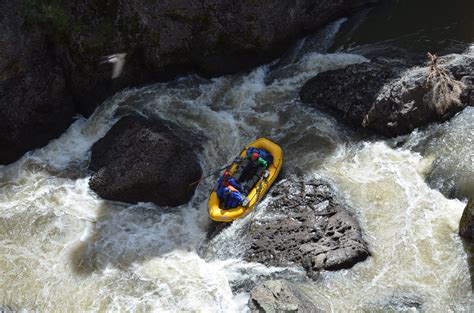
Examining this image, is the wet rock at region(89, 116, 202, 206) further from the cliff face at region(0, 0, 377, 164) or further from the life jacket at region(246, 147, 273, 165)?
the cliff face at region(0, 0, 377, 164)

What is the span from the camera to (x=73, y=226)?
11.3 meters

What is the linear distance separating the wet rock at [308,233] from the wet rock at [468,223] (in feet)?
5.94

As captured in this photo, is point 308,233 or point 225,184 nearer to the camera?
point 308,233

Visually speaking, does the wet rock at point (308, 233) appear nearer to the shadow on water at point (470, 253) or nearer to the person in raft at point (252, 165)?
the person in raft at point (252, 165)

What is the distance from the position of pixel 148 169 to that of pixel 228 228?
93.4 inches

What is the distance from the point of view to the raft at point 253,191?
1087cm

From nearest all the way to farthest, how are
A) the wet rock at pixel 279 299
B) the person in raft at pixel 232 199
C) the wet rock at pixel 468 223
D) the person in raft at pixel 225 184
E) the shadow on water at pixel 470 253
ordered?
the wet rock at pixel 279 299
the shadow on water at pixel 470 253
the wet rock at pixel 468 223
the person in raft at pixel 232 199
the person in raft at pixel 225 184

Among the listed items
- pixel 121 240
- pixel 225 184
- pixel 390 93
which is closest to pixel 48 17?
pixel 121 240

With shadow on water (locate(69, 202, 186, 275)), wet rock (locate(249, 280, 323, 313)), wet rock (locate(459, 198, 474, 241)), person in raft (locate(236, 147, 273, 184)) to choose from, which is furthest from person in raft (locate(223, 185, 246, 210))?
wet rock (locate(459, 198, 474, 241))

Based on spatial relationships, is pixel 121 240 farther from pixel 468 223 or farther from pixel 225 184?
pixel 468 223

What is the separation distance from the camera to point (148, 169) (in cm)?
1170

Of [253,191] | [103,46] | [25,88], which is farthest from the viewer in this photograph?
[103,46]

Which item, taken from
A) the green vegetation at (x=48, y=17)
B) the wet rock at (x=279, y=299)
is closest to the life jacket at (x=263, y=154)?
the wet rock at (x=279, y=299)

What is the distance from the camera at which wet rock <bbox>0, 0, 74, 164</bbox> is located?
12.8 metres
